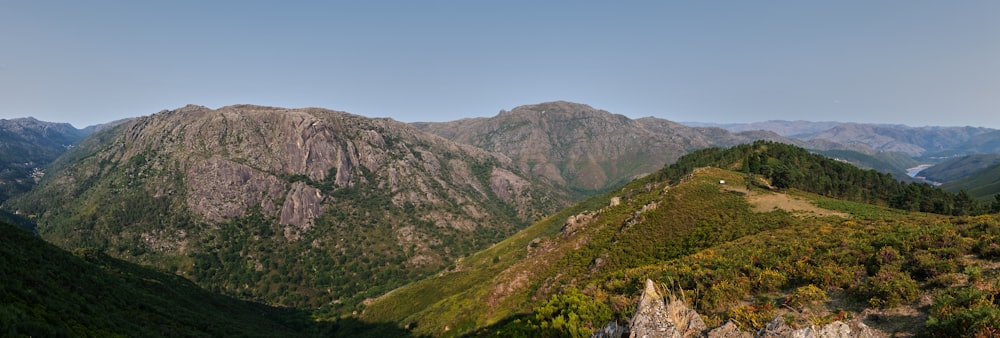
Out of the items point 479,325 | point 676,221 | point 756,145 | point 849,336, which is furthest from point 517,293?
point 756,145

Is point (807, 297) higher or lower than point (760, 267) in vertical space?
higher

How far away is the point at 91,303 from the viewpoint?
7112cm

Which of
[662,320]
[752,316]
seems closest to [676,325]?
[662,320]

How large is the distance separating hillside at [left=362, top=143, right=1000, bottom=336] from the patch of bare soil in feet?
0.80

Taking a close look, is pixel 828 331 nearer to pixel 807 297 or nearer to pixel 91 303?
pixel 807 297

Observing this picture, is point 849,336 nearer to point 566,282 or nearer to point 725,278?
point 725,278

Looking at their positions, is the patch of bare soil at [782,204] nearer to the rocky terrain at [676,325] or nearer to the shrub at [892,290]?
the shrub at [892,290]

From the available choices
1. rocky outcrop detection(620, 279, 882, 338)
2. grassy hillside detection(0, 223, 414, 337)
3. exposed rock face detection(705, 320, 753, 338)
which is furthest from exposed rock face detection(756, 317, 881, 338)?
grassy hillside detection(0, 223, 414, 337)

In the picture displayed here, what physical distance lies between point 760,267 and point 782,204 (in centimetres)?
5008

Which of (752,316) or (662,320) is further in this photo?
(752,316)

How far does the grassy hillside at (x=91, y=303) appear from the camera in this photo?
42331 mm

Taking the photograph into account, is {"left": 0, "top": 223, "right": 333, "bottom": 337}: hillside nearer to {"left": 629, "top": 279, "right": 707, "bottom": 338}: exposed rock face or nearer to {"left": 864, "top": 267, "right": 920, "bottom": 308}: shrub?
{"left": 629, "top": 279, "right": 707, "bottom": 338}: exposed rock face

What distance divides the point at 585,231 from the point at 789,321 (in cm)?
8119

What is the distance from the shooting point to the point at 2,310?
31.7 m
